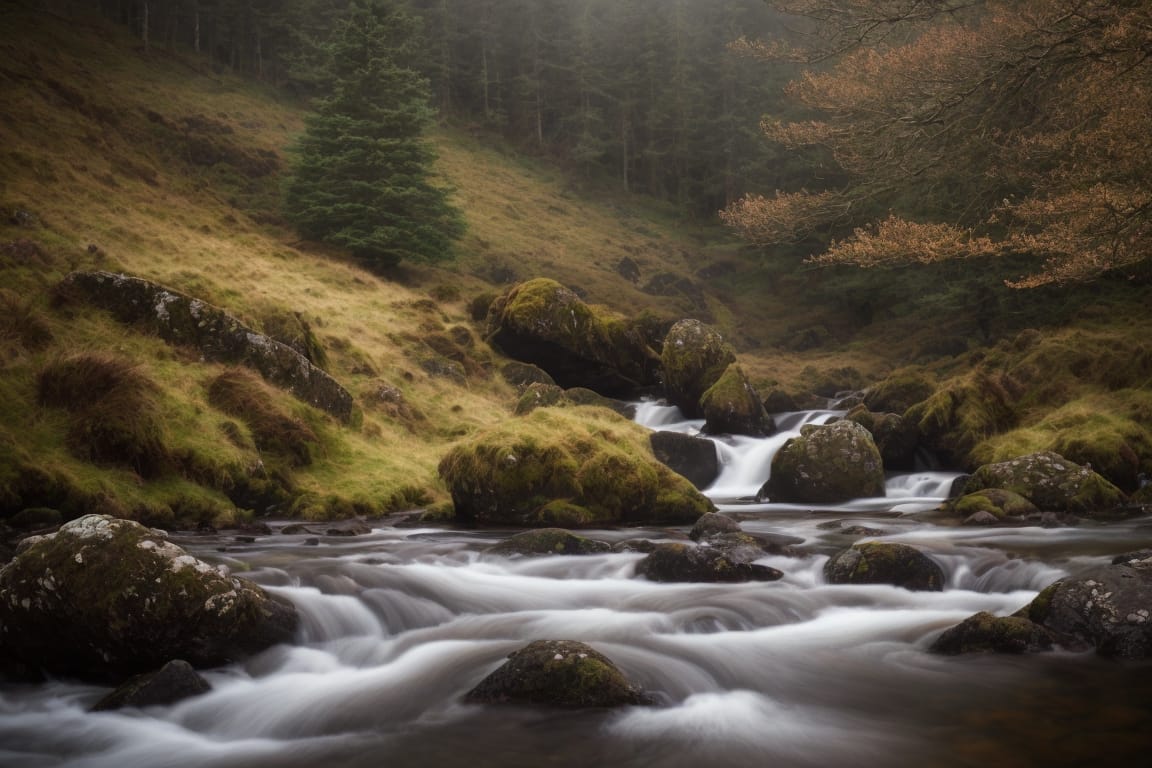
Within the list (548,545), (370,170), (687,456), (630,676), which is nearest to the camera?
(630,676)

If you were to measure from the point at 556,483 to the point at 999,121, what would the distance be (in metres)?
10.9

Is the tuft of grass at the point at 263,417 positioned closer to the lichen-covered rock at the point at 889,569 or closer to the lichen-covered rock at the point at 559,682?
the lichen-covered rock at the point at 559,682

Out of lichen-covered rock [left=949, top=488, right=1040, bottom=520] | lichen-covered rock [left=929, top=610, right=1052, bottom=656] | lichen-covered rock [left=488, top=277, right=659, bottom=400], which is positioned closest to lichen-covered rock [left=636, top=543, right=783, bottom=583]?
lichen-covered rock [left=929, top=610, right=1052, bottom=656]

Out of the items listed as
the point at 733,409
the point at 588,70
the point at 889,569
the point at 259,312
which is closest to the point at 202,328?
the point at 259,312

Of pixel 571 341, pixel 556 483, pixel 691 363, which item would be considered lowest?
pixel 556 483

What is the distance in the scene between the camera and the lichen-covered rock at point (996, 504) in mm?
11258

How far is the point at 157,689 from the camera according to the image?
5.12m

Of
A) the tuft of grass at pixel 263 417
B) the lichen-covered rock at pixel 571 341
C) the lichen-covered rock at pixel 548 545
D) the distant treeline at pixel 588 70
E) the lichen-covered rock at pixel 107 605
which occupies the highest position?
the distant treeline at pixel 588 70

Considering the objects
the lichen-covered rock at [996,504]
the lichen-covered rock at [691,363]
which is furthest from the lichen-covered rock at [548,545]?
the lichen-covered rock at [691,363]

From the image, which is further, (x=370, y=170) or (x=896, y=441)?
(x=370, y=170)

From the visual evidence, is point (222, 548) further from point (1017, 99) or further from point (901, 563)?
point (1017, 99)

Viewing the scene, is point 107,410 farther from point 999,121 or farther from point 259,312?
point 999,121

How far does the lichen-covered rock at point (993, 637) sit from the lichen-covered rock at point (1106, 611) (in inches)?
7.3

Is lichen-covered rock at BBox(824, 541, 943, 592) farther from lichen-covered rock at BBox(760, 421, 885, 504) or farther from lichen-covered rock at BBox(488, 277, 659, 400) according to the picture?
lichen-covered rock at BBox(488, 277, 659, 400)
